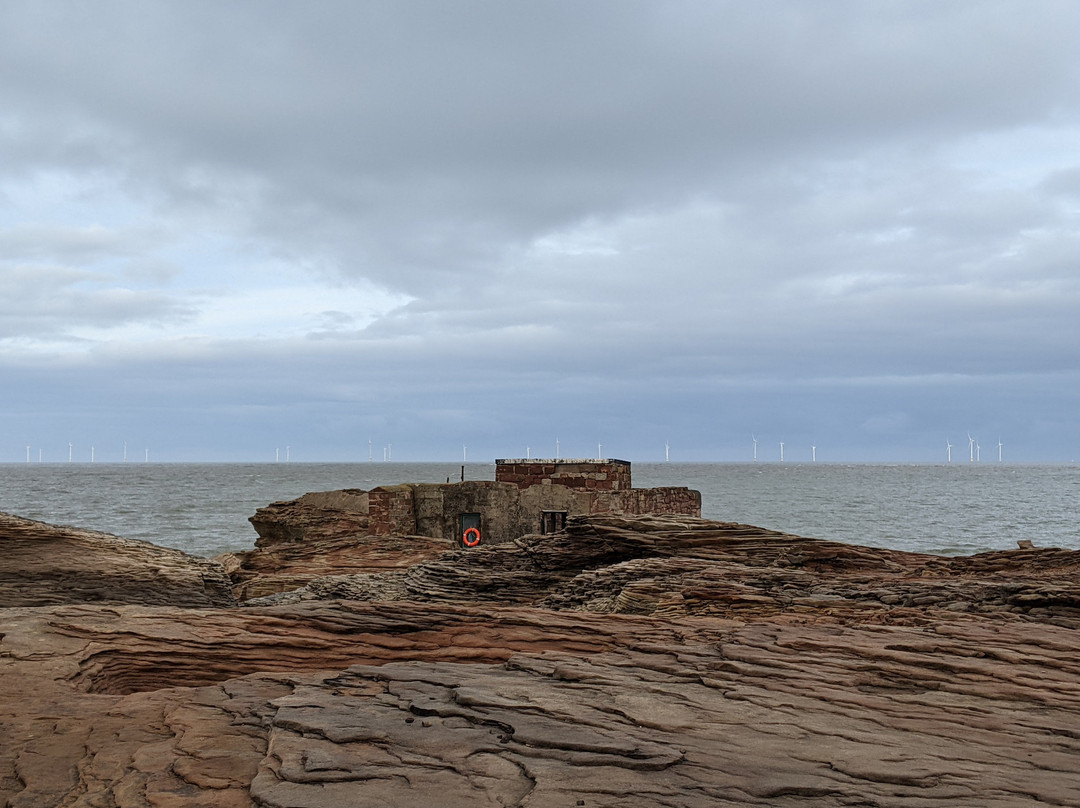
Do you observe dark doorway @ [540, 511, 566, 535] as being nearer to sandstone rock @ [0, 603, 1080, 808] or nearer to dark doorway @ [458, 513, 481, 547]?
dark doorway @ [458, 513, 481, 547]

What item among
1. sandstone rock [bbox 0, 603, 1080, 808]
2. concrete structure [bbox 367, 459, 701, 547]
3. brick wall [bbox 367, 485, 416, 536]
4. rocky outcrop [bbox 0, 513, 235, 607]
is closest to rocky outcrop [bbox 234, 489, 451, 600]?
brick wall [bbox 367, 485, 416, 536]

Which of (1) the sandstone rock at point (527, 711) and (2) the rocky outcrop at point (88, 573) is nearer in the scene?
(1) the sandstone rock at point (527, 711)

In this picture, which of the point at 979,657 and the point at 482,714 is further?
the point at 979,657

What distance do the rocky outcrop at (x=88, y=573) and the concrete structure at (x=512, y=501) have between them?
264 inches

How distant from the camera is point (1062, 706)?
533cm

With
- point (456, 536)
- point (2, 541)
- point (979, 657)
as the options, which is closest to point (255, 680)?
point (979, 657)

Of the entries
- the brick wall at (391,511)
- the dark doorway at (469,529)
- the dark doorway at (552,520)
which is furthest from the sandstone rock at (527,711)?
the brick wall at (391,511)

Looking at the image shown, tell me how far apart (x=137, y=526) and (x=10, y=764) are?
2050 inches

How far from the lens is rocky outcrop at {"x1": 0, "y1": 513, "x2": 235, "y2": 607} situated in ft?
33.8

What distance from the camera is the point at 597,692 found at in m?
5.58

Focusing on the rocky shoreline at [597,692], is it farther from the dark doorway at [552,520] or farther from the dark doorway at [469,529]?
the dark doorway at [469,529]

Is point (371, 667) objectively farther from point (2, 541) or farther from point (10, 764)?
point (2, 541)

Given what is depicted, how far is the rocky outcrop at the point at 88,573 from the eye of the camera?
406 inches

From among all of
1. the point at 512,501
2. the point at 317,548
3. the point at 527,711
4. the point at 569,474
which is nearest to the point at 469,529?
the point at 512,501
